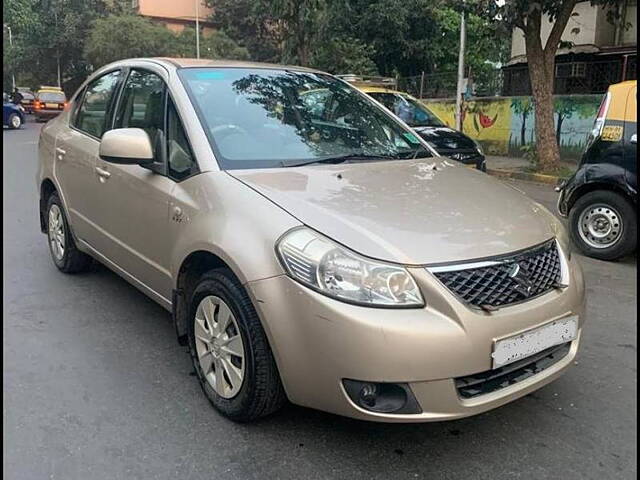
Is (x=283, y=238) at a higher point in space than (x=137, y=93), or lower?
lower

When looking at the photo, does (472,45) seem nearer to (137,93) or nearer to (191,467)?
(137,93)

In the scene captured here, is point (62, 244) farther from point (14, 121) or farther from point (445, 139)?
point (14, 121)

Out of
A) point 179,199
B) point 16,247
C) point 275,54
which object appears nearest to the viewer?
point 179,199

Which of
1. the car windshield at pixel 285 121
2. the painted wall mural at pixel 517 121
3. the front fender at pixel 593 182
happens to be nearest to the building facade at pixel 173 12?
the painted wall mural at pixel 517 121

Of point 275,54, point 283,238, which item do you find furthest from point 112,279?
point 275,54

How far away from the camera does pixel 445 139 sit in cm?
942

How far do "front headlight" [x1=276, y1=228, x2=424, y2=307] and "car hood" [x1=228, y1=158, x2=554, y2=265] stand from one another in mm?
49

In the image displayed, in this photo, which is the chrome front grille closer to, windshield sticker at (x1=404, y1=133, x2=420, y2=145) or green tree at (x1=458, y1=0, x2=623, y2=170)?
windshield sticker at (x1=404, y1=133, x2=420, y2=145)

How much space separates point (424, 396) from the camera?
2348 mm

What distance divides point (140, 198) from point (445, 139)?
6.74 metres

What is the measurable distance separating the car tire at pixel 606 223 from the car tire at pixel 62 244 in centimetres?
455

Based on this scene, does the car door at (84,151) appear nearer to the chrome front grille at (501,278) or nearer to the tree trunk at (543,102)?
the chrome front grille at (501,278)

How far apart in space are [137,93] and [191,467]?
2.38 m

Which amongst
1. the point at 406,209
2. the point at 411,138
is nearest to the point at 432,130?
the point at 411,138
